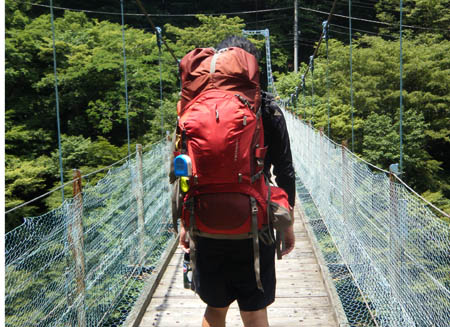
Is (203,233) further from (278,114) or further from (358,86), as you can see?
(358,86)

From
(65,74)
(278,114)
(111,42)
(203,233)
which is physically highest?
(111,42)

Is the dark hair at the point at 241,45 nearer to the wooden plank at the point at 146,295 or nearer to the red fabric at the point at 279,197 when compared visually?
the red fabric at the point at 279,197

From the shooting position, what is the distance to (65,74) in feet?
45.8

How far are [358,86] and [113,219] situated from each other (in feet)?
42.3

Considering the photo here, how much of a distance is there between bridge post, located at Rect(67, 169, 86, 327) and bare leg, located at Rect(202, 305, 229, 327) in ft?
2.20

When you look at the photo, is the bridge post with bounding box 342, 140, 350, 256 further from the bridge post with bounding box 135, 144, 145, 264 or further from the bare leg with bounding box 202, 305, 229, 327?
the bare leg with bounding box 202, 305, 229, 327

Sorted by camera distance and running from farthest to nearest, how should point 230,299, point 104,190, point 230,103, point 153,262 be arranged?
point 153,262 → point 104,190 → point 230,299 → point 230,103

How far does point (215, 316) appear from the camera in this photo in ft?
3.79

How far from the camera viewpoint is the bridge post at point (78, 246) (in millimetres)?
1642

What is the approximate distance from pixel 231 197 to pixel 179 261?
1.91 metres

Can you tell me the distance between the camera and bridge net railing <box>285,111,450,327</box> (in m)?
1.35

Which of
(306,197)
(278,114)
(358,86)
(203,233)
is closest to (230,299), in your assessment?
(203,233)

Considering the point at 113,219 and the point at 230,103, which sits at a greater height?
the point at 230,103

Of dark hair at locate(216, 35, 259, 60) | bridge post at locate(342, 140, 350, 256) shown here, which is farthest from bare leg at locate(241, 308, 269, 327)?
bridge post at locate(342, 140, 350, 256)
